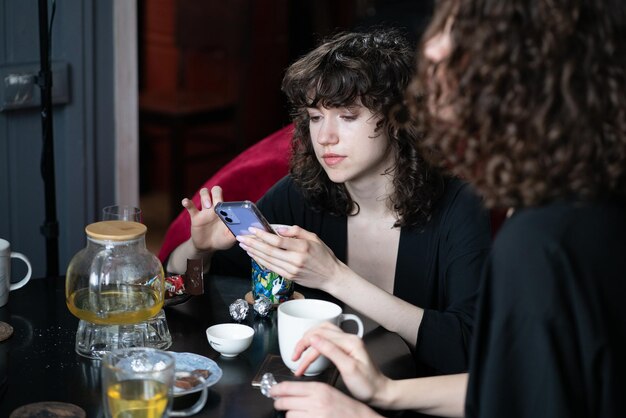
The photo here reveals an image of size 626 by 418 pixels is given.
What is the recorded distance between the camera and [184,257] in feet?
6.02

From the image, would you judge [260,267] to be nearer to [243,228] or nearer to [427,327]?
[243,228]

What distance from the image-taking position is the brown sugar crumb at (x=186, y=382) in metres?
1.24

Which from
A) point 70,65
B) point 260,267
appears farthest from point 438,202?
point 70,65

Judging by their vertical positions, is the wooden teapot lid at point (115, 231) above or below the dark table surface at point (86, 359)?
above

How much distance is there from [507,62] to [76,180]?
1.87 metres

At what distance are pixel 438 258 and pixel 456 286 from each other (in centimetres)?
13

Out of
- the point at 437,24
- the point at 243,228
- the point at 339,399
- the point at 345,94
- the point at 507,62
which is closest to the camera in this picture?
the point at 507,62

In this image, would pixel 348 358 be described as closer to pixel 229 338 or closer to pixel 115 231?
pixel 229 338

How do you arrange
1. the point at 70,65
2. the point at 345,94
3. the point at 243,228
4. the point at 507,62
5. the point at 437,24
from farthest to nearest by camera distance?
the point at 70,65, the point at 345,94, the point at 243,228, the point at 437,24, the point at 507,62

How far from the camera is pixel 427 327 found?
1569mm

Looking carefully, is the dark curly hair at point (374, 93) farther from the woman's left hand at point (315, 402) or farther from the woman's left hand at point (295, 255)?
the woman's left hand at point (315, 402)

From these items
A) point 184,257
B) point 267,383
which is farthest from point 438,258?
point 267,383

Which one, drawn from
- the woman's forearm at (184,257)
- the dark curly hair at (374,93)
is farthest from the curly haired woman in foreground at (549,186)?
the woman's forearm at (184,257)

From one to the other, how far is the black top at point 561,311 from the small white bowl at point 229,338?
19.3 inches
